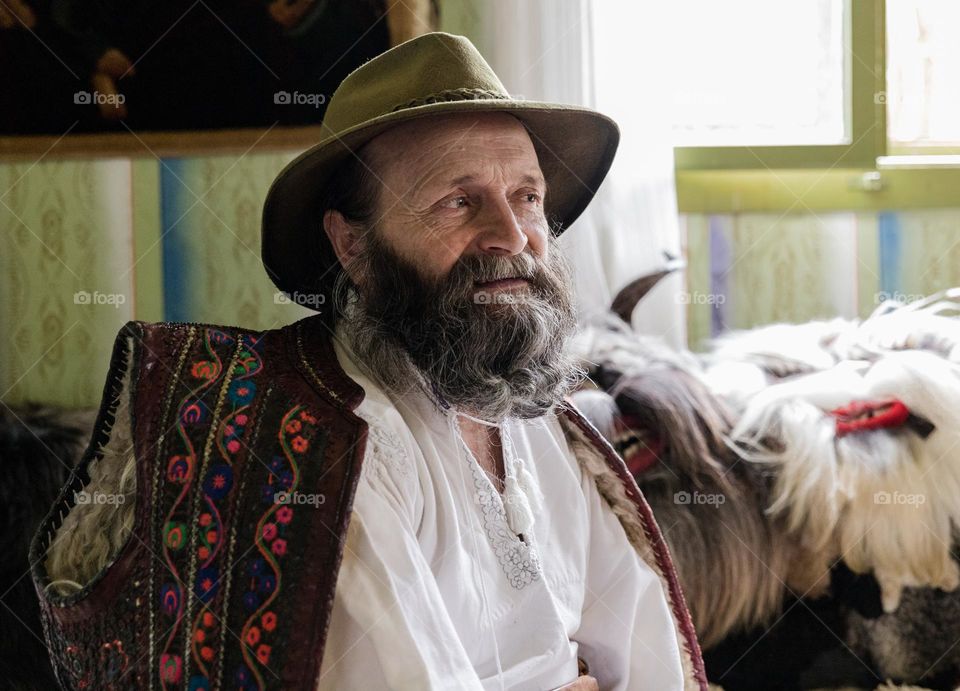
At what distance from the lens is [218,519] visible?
3.77 feet

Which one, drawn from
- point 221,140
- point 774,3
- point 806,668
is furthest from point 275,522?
point 774,3

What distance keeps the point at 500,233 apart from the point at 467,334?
14 centimetres

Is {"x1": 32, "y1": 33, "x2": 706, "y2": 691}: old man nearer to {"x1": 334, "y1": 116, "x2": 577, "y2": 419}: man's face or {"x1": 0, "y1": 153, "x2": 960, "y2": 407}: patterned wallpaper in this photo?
{"x1": 334, "y1": 116, "x2": 577, "y2": 419}: man's face

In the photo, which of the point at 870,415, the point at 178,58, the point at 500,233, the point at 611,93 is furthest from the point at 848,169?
the point at 500,233

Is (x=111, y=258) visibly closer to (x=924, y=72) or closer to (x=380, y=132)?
(x=380, y=132)

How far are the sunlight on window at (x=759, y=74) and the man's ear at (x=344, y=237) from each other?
1.78 m

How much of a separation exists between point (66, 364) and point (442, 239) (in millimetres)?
1815

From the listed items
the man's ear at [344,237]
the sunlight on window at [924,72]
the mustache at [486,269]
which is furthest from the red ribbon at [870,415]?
the sunlight on window at [924,72]

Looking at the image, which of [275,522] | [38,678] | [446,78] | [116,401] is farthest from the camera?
[38,678]

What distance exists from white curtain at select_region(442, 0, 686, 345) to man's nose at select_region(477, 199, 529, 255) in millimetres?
1383

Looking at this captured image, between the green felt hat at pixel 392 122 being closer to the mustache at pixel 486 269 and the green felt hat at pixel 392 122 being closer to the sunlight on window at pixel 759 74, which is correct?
the mustache at pixel 486 269

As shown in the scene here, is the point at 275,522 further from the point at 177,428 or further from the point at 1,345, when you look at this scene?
the point at 1,345

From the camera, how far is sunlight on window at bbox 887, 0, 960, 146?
3141mm

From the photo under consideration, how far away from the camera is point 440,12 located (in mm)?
2844
